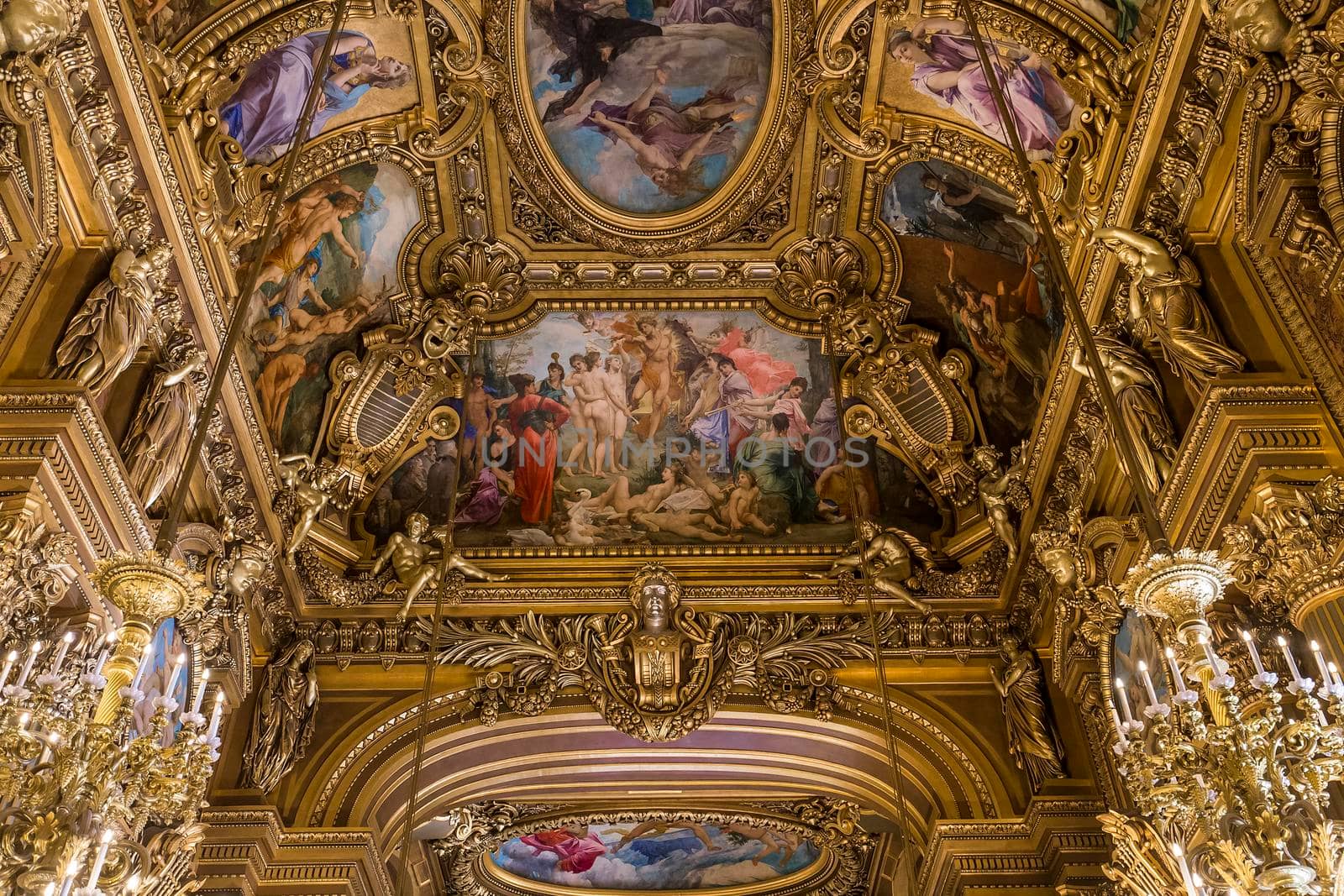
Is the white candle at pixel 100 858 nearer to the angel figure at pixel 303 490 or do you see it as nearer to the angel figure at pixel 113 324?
the angel figure at pixel 113 324

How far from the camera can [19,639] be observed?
275 inches

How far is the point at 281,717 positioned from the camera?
1066 cm

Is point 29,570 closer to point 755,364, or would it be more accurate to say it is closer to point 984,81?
point 755,364

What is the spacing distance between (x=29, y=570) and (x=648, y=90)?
6518 mm

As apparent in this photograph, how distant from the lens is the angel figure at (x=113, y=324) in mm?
7746

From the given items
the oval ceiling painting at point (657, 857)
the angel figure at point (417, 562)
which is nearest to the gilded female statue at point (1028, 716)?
the angel figure at point (417, 562)

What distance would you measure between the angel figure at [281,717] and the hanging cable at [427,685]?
35.6 inches

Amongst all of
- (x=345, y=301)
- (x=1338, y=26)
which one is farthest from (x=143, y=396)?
(x=1338, y=26)

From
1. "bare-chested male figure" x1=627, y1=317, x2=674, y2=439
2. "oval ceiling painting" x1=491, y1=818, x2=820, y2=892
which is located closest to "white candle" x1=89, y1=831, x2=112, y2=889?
"bare-chested male figure" x1=627, y1=317, x2=674, y2=439

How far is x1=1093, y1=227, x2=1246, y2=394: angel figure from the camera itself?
7656 mm

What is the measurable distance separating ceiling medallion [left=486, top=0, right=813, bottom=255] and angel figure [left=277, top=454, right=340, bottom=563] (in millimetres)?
3056

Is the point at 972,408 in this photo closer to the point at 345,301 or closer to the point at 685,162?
the point at 685,162

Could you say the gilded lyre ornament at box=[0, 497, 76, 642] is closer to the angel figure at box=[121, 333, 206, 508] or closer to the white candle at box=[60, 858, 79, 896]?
the angel figure at box=[121, 333, 206, 508]

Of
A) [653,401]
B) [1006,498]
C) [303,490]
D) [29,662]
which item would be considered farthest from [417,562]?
[29,662]
